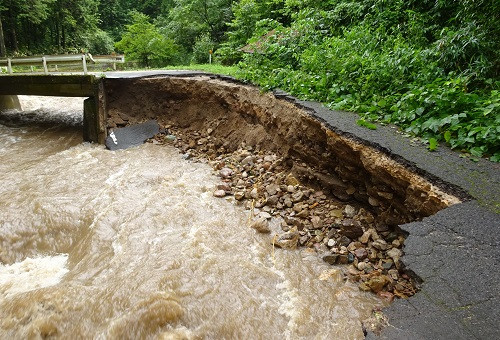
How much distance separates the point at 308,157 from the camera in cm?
532

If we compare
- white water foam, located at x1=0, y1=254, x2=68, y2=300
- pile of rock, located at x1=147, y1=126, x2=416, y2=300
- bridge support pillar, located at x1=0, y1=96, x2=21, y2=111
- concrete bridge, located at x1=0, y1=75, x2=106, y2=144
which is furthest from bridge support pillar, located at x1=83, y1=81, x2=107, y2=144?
bridge support pillar, located at x1=0, y1=96, x2=21, y2=111

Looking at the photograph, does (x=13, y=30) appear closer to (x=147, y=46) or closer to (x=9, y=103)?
(x=147, y=46)

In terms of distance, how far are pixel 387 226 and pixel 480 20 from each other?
3.92 meters

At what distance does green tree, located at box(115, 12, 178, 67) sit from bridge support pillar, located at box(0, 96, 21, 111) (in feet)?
31.3

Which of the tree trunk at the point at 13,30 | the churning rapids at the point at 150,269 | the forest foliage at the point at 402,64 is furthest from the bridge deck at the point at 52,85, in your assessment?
the tree trunk at the point at 13,30

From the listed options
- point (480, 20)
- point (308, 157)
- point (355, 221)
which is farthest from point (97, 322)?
point (480, 20)

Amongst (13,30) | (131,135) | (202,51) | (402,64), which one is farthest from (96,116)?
(13,30)

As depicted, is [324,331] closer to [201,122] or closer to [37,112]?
[201,122]

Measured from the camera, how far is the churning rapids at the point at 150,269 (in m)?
2.98

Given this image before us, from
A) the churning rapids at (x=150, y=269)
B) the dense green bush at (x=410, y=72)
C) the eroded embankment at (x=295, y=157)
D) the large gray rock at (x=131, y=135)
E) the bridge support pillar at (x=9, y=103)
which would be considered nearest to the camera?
the churning rapids at (x=150, y=269)

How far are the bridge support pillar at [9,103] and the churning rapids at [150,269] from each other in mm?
8200

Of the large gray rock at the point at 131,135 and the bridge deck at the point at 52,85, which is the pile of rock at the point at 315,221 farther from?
the bridge deck at the point at 52,85

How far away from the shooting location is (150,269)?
3746mm

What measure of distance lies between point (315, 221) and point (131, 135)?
6.54m
